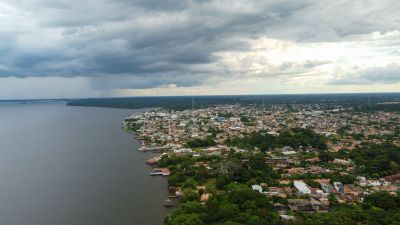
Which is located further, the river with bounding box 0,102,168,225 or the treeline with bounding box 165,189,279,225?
the river with bounding box 0,102,168,225

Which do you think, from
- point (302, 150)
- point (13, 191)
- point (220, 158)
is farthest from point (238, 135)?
point (13, 191)

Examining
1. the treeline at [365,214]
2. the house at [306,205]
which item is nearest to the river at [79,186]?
the house at [306,205]

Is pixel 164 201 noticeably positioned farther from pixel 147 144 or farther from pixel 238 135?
pixel 238 135

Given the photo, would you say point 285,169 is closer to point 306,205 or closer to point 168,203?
point 306,205

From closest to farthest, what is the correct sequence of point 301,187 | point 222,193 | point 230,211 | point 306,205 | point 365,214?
point 365,214 → point 230,211 → point 306,205 → point 222,193 → point 301,187

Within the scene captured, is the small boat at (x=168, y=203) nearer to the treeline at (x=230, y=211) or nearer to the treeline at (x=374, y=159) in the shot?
the treeline at (x=230, y=211)

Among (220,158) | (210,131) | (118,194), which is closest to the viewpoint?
(118,194)

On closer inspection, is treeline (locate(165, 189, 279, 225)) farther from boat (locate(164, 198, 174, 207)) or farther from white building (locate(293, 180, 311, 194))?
white building (locate(293, 180, 311, 194))

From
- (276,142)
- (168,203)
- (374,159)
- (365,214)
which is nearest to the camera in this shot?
(365,214)

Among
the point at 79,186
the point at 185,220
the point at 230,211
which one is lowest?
the point at 79,186

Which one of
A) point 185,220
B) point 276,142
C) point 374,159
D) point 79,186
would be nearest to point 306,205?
point 185,220

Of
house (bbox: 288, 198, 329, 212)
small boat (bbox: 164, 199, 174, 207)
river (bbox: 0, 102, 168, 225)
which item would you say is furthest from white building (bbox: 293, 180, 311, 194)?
river (bbox: 0, 102, 168, 225)
